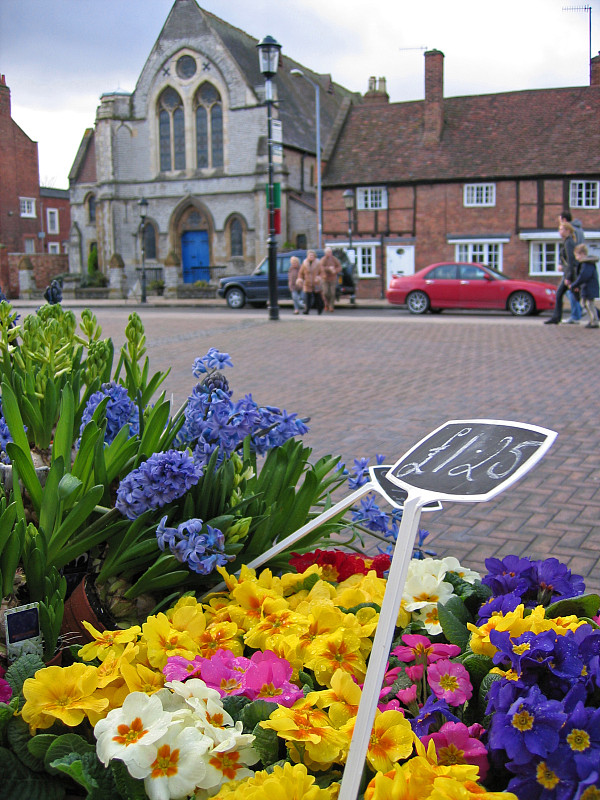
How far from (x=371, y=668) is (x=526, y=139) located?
3791 cm

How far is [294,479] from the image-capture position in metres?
2.93

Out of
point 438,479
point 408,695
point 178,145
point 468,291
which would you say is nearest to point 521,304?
point 468,291

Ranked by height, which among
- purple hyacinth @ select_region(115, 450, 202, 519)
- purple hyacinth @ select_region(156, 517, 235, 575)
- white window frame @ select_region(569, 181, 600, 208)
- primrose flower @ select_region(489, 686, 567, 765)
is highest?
white window frame @ select_region(569, 181, 600, 208)

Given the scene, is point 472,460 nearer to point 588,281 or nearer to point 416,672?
point 416,672

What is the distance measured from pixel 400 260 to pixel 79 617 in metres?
36.1

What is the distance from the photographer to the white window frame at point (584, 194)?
34.8 meters

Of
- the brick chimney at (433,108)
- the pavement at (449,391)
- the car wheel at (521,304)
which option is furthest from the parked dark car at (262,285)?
the brick chimney at (433,108)

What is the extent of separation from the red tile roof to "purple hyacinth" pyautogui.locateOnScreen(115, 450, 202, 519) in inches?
1398

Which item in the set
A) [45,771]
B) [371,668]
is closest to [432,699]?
[371,668]

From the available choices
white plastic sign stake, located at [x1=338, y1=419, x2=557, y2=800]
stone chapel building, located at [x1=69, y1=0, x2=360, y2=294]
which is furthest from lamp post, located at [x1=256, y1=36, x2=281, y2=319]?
stone chapel building, located at [x1=69, y1=0, x2=360, y2=294]

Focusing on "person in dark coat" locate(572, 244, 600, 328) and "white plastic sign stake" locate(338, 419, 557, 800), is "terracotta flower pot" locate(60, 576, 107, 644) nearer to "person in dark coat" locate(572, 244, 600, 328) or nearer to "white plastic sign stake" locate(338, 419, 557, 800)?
"white plastic sign stake" locate(338, 419, 557, 800)

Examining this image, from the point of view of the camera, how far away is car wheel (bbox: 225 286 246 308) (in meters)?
29.6

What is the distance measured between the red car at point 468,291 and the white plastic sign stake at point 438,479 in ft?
72.4

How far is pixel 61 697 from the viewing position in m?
1.88
